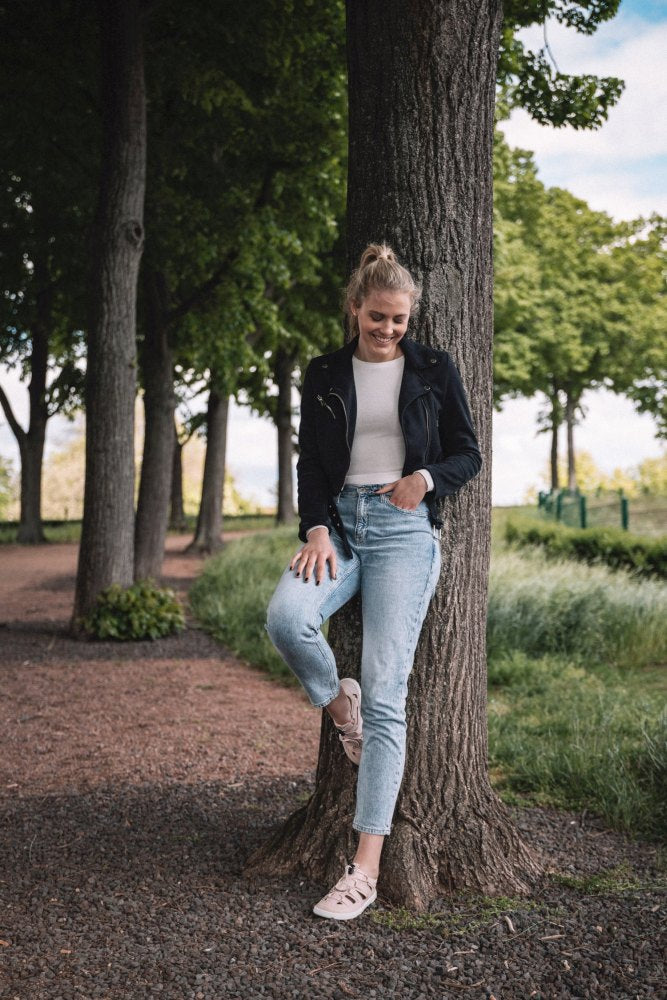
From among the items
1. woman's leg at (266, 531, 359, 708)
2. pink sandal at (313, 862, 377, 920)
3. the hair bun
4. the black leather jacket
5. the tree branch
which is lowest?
pink sandal at (313, 862, 377, 920)

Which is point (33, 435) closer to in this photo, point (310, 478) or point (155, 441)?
point (155, 441)

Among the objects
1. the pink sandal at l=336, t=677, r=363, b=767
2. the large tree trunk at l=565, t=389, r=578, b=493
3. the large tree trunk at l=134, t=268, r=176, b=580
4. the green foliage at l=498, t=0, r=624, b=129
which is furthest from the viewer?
the large tree trunk at l=565, t=389, r=578, b=493

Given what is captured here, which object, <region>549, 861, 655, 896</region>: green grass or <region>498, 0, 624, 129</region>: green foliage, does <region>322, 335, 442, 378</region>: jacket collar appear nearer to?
<region>549, 861, 655, 896</region>: green grass

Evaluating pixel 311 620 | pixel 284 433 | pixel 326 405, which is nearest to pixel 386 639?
pixel 311 620

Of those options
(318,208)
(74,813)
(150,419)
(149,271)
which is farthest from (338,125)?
(74,813)

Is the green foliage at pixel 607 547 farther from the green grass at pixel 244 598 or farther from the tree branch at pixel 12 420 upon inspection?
the tree branch at pixel 12 420

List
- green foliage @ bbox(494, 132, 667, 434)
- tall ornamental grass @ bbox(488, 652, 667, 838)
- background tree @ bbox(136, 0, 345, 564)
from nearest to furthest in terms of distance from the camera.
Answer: tall ornamental grass @ bbox(488, 652, 667, 838) → background tree @ bbox(136, 0, 345, 564) → green foliage @ bbox(494, 132, 667, 434)

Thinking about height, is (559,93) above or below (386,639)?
above

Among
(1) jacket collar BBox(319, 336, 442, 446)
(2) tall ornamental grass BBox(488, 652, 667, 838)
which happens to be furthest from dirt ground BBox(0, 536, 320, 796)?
(1) jacket collar BBox(319, 336, 442, 446)

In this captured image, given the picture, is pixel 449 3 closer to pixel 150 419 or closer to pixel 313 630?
pixel 313 630

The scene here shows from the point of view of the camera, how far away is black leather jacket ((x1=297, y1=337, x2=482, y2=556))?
10.9ft

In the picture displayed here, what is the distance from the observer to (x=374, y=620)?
128 inches

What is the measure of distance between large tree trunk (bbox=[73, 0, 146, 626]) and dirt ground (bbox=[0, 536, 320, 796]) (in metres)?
1.14

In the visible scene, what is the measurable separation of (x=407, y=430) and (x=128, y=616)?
674 cm
